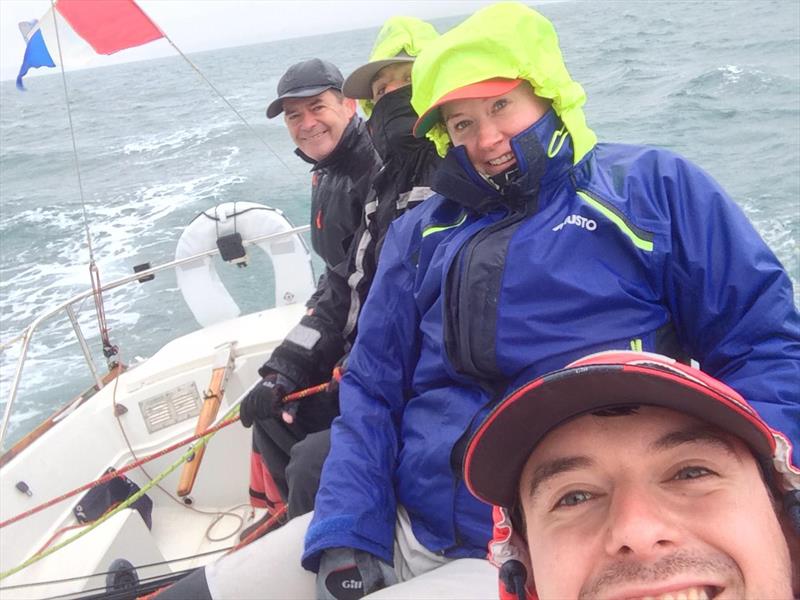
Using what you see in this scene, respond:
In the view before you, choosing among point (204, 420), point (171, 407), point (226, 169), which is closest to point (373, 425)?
point (204, 420)

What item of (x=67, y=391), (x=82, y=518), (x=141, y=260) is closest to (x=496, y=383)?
(x=82, y=518)

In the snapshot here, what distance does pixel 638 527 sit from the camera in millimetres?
702

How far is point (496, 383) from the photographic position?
4.53ft

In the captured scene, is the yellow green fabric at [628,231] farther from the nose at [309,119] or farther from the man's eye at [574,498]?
the nose at [309,119]

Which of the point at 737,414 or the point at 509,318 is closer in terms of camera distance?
the point at 737,414

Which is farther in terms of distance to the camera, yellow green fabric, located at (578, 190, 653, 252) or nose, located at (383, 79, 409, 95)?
nose, located at (383, 79, 409, 95)

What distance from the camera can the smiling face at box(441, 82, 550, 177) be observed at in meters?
1.40

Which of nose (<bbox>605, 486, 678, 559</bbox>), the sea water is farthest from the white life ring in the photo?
nose (<bbox>605, 486, 678, 559</bbox>)

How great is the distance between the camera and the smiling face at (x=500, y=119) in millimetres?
1396

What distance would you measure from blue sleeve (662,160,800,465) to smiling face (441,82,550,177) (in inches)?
12.8

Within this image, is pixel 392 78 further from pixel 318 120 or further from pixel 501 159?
pixel 501 159

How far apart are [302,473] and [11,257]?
331 inches

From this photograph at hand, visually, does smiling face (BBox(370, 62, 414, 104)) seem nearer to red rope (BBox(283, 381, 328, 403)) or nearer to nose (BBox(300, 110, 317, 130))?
nose (BBox(300, 110, 317, 130))

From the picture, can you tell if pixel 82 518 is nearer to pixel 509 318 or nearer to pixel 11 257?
pixel 509 318
